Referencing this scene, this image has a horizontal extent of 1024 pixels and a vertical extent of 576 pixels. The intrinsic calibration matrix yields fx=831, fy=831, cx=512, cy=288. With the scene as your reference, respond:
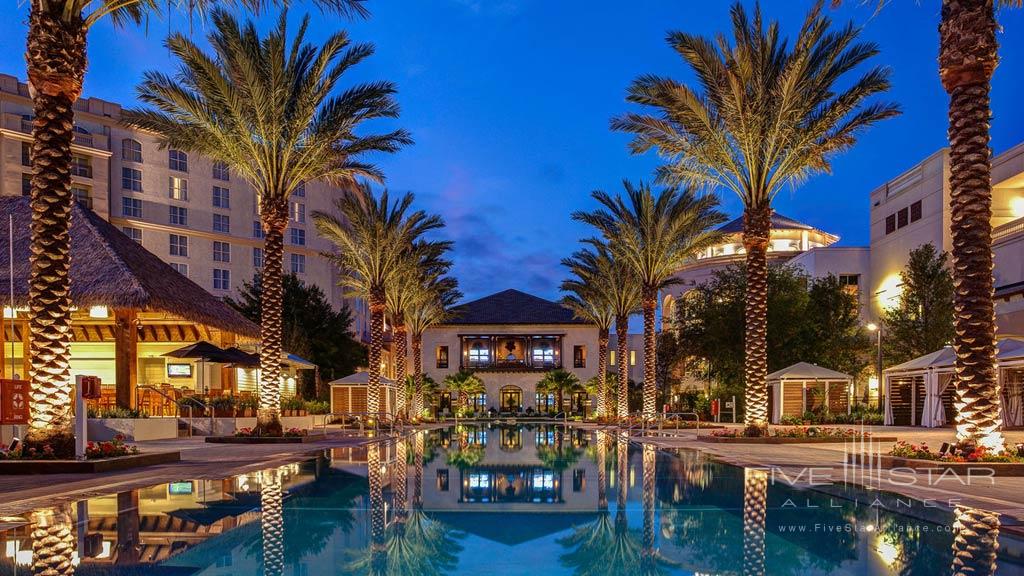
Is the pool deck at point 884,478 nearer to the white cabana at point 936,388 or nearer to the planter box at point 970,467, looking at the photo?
the planter box at point 970,467

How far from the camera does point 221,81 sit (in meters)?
21.9

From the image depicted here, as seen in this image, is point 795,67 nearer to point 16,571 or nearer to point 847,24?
point 847,24

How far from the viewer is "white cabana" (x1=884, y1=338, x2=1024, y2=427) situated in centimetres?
2880

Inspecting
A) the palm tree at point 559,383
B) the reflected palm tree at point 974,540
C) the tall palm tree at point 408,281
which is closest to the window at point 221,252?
the palm tree at point 559,383

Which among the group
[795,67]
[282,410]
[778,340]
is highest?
[795,67]

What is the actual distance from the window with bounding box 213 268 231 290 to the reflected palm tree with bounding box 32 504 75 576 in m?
61.9

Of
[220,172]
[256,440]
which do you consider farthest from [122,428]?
[220,172]

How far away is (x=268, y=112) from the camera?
2288 cm

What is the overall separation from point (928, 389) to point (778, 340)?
30.9ft

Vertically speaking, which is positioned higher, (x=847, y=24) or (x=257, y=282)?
(x=847, y=24)

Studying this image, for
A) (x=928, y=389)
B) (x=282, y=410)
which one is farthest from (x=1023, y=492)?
(x=282, y=410)

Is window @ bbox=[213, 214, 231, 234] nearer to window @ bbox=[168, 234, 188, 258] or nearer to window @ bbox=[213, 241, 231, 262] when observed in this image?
window @ bbox=[213, 241, 231, 262]

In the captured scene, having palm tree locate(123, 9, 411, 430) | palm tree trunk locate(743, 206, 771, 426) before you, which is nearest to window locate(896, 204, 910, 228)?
palm tree trunk locate(743, 206, 771, 426)

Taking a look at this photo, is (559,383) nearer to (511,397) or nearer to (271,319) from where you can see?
(511,397)
